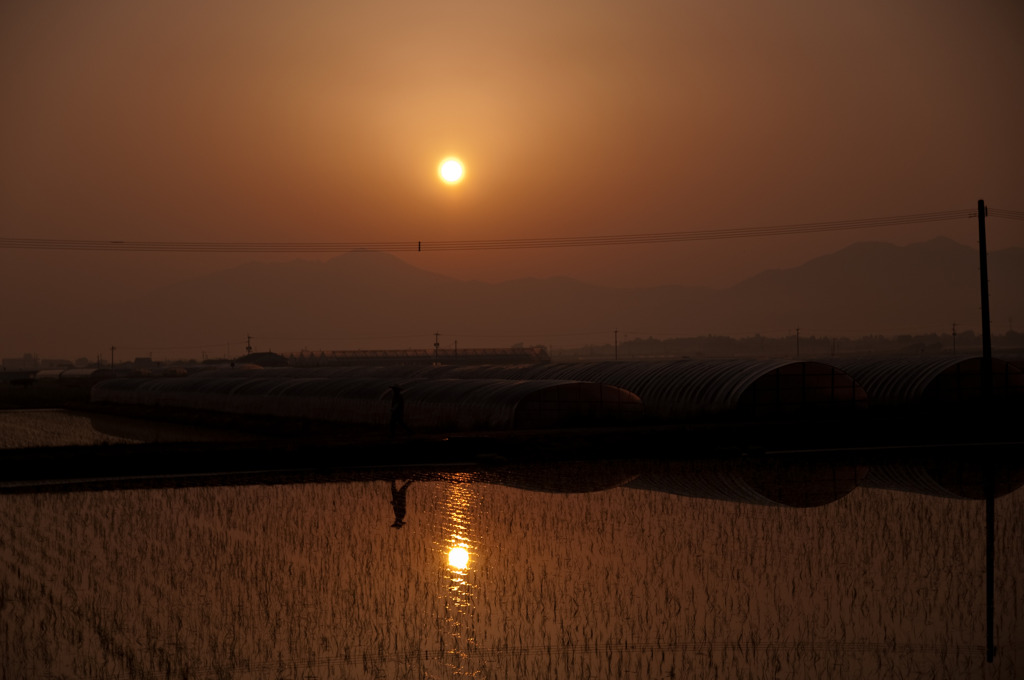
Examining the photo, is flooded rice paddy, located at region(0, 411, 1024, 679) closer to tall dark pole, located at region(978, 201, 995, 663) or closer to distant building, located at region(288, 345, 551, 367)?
tall dark pole, located at region(978, 201, 995, 663)

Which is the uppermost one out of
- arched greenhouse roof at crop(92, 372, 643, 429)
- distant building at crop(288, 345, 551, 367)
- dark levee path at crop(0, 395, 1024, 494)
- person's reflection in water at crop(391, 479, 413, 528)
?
distant building at crop(288, 345, 551, 367)

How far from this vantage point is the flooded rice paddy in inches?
482

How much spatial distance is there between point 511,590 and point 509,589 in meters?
0.07

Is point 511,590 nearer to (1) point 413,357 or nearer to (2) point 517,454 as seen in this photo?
(2) point 517,454

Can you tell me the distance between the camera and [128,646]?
41.9 feet

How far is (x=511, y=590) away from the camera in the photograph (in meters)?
15.3

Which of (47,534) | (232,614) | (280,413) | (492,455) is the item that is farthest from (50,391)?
(232,614)

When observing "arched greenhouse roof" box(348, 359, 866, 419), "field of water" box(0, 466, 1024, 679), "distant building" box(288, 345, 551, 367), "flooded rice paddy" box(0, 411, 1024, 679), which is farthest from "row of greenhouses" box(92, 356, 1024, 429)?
"distant building" box(288, 345, 551, 367)

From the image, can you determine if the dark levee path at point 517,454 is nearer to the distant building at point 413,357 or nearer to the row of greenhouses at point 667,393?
the row of greenhouses at point 667,393

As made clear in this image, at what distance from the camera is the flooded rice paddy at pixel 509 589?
12.2 metres

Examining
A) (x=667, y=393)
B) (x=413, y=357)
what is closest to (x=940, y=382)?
(x=667, y=393)

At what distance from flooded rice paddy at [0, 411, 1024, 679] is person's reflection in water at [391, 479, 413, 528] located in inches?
5.0

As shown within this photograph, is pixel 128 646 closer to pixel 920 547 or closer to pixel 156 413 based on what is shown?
pixel 920 547

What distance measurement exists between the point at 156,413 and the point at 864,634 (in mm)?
56607
